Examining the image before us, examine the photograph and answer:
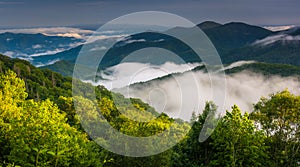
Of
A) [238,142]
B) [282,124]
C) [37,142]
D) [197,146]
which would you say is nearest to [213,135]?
[238,142]

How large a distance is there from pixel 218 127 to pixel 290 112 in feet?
31.3

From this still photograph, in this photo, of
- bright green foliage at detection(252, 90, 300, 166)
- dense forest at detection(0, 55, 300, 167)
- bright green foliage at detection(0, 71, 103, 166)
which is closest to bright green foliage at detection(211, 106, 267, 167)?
dense forest at detection(0, 55, 300, 167)

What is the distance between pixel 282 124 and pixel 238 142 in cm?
771

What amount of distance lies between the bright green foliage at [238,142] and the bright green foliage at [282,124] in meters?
4.14

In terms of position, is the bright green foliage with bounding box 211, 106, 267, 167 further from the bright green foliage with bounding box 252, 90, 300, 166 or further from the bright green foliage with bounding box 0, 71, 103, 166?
the bright green foliage with bounding box 0, 71, 103, 166

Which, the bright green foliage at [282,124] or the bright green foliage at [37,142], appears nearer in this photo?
the bright green foliage at [37,142]

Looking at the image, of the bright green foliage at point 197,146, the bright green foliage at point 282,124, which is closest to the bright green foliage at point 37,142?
the bright green foliage at point 197,146

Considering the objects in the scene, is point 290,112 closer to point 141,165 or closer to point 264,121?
point 264,121

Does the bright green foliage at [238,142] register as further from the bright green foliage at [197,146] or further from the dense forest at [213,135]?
the bright green foliage at [197,146]

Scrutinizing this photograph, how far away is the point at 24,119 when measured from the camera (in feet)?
101

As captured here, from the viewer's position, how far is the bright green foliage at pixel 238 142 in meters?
39.0

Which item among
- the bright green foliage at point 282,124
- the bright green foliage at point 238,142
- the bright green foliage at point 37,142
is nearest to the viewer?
Result: the bright green foliage at point 37,142

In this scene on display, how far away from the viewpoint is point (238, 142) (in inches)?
1560

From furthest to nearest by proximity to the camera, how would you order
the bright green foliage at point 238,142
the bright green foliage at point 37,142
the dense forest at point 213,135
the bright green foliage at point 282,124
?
the bright green foliage at point 282,124, the bright green foliage at point 238,142, the dense forest at point 213,135, the bright green foliage at point 37,142
